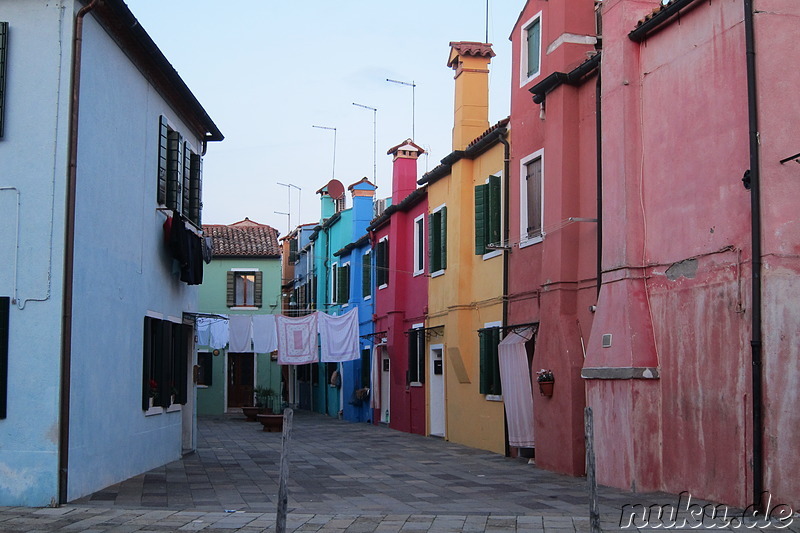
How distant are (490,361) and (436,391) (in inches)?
180

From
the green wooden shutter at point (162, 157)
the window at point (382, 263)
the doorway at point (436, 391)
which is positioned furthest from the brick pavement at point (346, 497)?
the window at point (382, 263)

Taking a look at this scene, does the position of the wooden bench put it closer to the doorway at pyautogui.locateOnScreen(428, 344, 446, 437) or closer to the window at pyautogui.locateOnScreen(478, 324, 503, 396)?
the doorway at pyautogui.locateOnScreen(428, 344, 446, 437)

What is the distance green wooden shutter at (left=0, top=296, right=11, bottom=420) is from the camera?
10.6m

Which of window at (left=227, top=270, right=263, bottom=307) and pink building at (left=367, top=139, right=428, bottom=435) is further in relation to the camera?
window at (left=227, top=270, right=263, bottom=307)

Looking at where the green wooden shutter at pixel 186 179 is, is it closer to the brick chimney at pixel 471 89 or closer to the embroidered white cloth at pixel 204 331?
the brick chimney at pixel 471 89

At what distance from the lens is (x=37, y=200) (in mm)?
10844

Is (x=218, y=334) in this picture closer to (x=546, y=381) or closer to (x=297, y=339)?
(x=297, y=339)

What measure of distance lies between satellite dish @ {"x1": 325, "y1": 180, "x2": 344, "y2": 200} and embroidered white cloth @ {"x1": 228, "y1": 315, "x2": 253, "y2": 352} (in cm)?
1207

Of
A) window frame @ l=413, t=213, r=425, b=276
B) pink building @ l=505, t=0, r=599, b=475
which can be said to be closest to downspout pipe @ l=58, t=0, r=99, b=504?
pink building @ l=505, t=0, r=599, b=475

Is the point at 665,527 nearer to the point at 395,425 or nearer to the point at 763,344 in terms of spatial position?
the point at 763,344

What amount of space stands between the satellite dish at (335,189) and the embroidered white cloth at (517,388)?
20477 millimetres

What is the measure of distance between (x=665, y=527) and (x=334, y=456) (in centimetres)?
938

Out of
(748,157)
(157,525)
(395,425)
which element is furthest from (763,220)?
(395,425)

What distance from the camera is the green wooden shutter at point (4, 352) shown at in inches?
416
